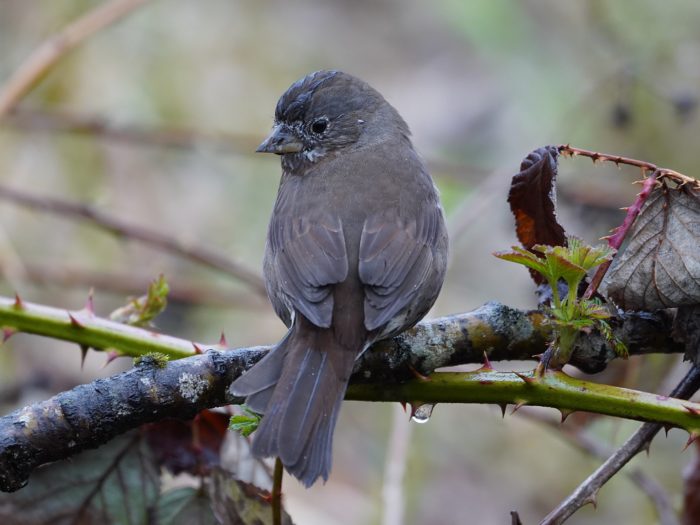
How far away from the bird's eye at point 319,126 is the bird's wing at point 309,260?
1.83 ft

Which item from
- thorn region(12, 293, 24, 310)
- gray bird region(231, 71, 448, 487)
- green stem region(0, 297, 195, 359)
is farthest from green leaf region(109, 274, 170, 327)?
gray bird region(231, 71, 448, 487)

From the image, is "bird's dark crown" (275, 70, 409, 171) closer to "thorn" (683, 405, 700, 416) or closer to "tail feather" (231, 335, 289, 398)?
"tail feather" (231, 335, 289, 398)

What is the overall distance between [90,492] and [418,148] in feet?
13.5

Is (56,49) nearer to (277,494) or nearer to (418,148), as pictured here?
(418,148)

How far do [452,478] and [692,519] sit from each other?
371 centimetres

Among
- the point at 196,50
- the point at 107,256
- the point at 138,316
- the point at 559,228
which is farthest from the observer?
the point at 196,50

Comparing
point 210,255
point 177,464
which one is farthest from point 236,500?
point 210,255

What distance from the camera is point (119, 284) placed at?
5125 millimetres

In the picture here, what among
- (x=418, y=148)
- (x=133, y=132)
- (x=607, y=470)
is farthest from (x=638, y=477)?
(x=418, y=148)

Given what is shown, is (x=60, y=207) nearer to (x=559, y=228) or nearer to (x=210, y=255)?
(x=210, y=255)

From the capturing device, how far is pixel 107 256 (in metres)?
6.09

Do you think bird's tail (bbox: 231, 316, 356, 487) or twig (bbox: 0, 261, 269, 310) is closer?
bird's tail (bbox: 231, 316, 356, 487)

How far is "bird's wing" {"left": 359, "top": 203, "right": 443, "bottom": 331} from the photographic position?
2689 mm

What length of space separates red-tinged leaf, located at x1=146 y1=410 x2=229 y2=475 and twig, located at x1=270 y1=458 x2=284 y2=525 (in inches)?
18.5
